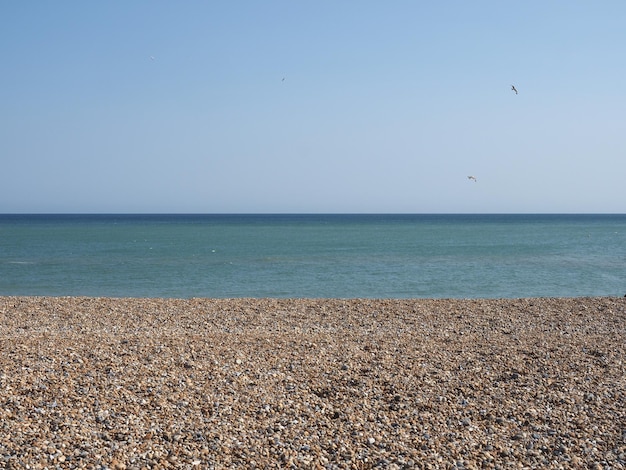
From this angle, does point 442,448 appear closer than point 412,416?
Yes

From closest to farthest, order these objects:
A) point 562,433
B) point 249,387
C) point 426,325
→ point 562,433 < point 249,387 < point 426,325

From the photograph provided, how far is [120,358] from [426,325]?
6.75m

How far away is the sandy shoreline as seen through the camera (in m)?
6.33

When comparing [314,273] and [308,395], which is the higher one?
[308,395]

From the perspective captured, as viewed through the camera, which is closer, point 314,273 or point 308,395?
point 308,395

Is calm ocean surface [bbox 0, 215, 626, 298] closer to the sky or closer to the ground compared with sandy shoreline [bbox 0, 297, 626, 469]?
closer to the ground

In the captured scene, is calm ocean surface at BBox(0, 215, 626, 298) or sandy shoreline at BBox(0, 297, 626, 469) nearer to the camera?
sandy shoreline at BBox(0, 297, 626, 469)

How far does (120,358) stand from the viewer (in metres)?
9.41

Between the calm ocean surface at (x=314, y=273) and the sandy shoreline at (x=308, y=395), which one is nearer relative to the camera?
the sandy shoreline at (x=308, y=395)

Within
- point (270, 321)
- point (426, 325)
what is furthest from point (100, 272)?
point (426, 325)

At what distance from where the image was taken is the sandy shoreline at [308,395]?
6332 millimetres

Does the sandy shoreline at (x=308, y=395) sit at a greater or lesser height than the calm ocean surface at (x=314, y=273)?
greater

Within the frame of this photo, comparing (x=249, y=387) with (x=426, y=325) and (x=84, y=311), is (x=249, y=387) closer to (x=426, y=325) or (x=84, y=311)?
(x=426, y=325)

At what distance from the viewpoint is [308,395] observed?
26.4ft
